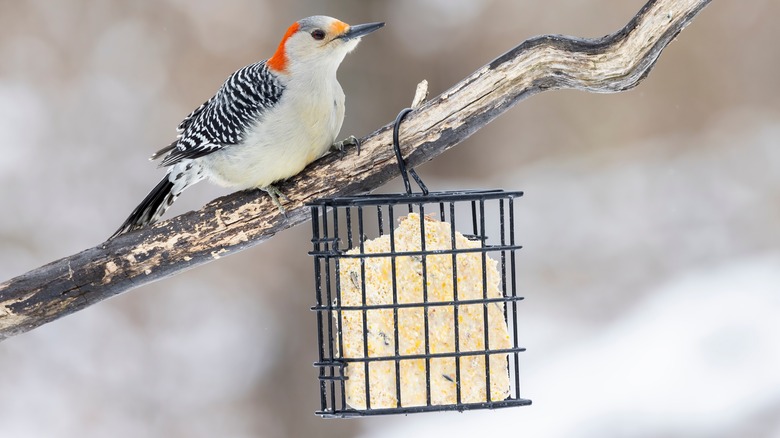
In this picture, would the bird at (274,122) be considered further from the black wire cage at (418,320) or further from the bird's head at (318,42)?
the black wire cage at (418,320)

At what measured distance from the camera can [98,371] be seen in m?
7.13

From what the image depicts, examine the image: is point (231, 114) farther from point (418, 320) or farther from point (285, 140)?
point (418, 320)

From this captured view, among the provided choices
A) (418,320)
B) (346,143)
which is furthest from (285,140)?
(418,320)

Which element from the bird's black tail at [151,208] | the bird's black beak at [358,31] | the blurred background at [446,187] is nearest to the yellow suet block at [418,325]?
the bird's black beak at [358,31]

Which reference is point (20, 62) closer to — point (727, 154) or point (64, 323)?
point (64, 323)

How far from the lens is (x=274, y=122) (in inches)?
157

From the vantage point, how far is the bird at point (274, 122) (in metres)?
3.83

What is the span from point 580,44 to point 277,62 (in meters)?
1.50

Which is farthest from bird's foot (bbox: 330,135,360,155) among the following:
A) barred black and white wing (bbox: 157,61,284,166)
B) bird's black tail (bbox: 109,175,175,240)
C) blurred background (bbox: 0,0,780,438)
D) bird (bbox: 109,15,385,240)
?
blurred background (bbox: 0,0,780,438)

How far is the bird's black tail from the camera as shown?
401cm

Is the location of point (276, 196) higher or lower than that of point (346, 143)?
lower

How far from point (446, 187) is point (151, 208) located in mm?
4178

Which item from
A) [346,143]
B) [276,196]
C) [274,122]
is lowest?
[276,196]

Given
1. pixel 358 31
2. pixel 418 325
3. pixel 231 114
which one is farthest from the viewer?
pixel 231 114
